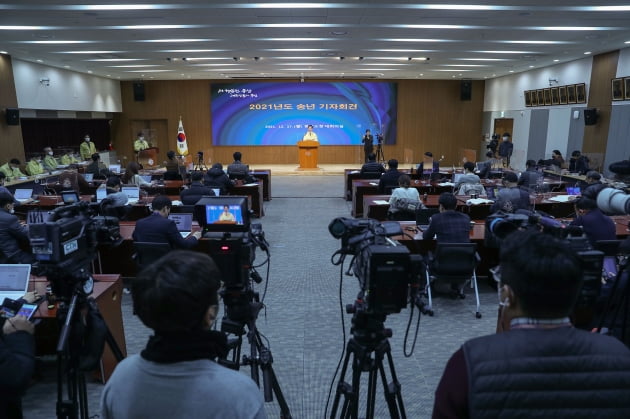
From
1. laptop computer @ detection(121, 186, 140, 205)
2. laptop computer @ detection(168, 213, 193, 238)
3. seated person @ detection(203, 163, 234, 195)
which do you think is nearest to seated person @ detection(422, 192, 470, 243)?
laptop computer @ detection(168, 213, 193, 238)

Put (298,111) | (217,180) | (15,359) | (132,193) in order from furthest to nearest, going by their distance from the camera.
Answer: (298,111) → (217,180) → (132,193) → (15,359)

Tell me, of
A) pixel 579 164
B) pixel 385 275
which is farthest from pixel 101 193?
pixel 579 164

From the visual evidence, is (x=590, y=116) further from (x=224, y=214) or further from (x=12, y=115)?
(x=12, y=115)

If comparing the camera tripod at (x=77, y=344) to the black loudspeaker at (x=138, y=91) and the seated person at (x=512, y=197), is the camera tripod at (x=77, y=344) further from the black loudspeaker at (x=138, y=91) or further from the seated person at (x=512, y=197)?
the black loudspeaker at (x=138, y=91)

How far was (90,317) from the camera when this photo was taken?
2.07m

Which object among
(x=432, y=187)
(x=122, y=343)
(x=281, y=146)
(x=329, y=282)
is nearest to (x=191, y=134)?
(x=281, y=146)

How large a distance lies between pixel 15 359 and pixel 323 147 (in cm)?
1697

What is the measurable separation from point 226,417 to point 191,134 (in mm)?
18505

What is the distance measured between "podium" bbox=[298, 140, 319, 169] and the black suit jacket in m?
11.4

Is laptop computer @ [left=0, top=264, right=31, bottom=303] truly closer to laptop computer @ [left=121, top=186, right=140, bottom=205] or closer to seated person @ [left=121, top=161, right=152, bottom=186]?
laptop computer @ [left=121, top=186, right=140, bottom=205]

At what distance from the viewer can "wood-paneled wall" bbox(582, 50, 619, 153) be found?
426 inches

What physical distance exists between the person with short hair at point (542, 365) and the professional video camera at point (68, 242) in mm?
1751

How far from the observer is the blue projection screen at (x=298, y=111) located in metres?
17.9

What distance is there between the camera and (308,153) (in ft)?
51.5
